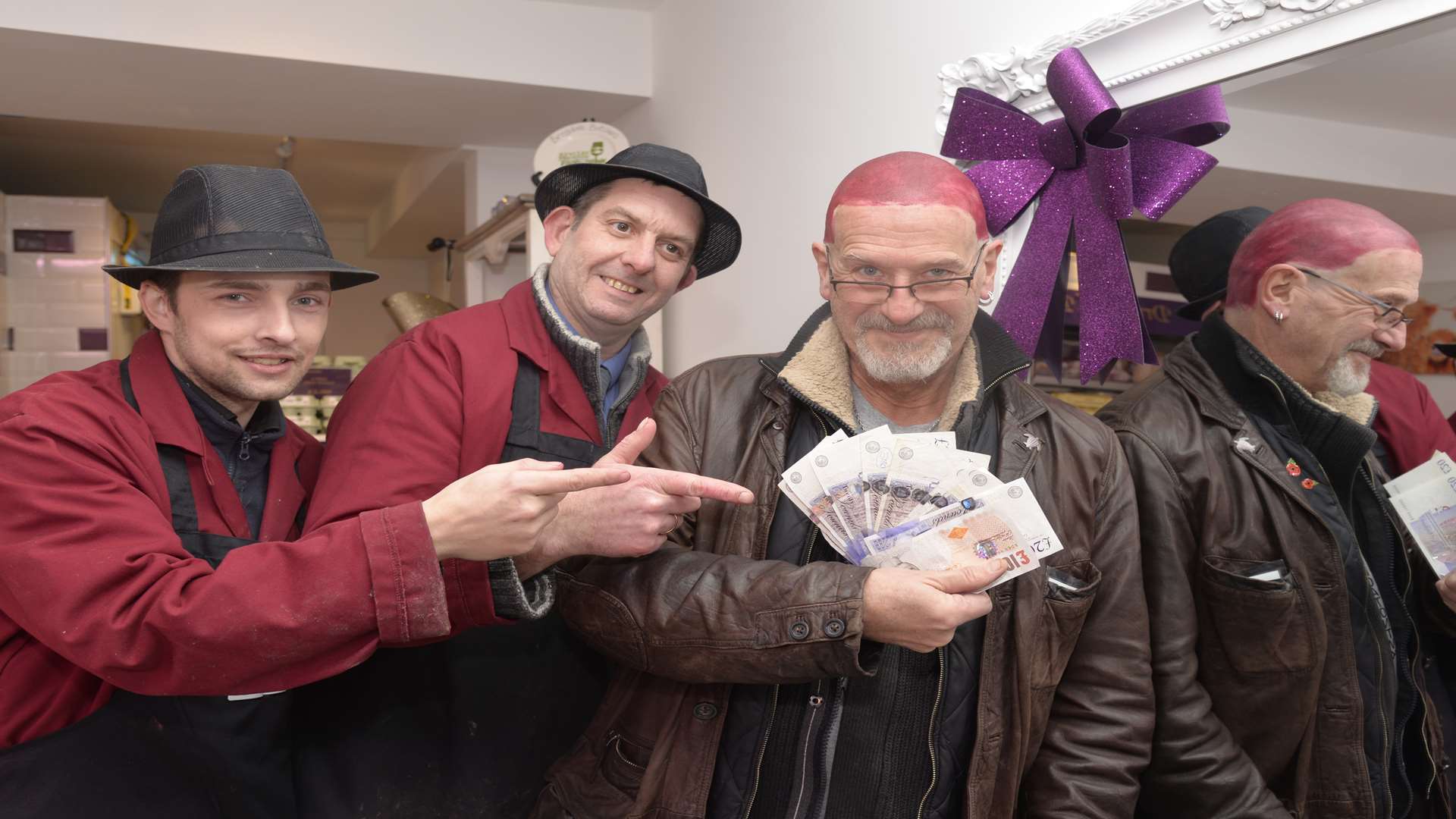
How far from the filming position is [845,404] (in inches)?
77.7

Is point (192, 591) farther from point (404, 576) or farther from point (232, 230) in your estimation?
point (232, 230)

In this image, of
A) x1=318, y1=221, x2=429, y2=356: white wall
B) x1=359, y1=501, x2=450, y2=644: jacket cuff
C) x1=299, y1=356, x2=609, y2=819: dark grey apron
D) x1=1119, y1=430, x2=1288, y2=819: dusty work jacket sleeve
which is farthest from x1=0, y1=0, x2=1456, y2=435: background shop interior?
x1=318, y1=221, x2=429, y2=356: white wall

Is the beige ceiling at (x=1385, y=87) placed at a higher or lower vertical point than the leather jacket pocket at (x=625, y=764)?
higher

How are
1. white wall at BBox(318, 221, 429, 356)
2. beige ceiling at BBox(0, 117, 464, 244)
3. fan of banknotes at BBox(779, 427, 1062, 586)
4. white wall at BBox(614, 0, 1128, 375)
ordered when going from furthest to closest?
white wall at BBox(318, 221, 429, 356)
beige ceiling at BBox(0, 117, 464, 244)
white wall at BBox(614, 0, 1128, 375)
fan of banknotes at BBox(779, 427, 1062, 586)

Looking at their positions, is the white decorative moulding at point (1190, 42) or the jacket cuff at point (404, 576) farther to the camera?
the white decorative moulding at point (1190, 42)

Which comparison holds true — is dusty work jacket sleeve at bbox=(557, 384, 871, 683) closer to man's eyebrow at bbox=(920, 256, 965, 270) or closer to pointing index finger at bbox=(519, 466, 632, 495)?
pointing index finger at bbox=(519, 466, 632, 495)

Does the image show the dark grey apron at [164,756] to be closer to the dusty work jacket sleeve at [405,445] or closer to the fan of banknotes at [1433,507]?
the dusty work jacket sleeve at [405,445]

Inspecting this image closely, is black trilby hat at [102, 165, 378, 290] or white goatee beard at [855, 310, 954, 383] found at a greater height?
black trilby hat at [102, 165, 378, 290]

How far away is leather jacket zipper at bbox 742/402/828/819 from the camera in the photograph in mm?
1800

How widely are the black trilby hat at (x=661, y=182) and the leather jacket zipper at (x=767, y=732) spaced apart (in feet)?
2.85

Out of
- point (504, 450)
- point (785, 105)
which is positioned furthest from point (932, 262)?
point (785, 105)

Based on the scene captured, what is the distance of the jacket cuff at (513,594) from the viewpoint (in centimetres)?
183

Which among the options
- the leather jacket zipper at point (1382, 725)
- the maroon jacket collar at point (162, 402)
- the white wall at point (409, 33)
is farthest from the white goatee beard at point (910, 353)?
the white wall at point (409, 33)

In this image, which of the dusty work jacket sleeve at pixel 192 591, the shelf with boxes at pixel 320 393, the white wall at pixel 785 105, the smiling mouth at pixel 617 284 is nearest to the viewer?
the dusty work jacket sleeve at pixel 192 591
